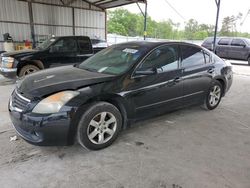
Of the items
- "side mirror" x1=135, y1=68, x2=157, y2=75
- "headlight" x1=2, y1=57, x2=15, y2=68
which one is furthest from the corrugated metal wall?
"side mirror" x1=135, y1=68, x2=157, y2=75

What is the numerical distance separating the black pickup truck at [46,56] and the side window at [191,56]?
164 inches

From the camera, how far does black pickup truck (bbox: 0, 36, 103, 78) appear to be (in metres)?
6.18

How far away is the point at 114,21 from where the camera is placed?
170 feet

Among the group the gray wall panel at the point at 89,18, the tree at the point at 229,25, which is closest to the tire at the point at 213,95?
the gray wall panel at the point at 89,18

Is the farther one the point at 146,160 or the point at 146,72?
the point at 146,72

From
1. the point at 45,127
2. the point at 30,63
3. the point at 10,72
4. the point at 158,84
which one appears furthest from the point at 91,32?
the point at 45,127

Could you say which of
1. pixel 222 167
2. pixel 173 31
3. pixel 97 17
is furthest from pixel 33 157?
pixel 173 31

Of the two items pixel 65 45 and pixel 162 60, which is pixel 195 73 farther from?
pixel 65 45

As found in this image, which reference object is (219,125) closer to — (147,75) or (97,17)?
(147,75)

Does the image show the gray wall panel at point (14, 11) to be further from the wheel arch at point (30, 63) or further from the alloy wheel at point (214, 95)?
the alloy wheel at point (214, 95)

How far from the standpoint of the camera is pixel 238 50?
1307cm

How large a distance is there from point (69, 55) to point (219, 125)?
4951 millimetres

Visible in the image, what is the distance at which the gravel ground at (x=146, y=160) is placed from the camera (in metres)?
2.29

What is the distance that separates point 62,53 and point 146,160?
16.9 feet
